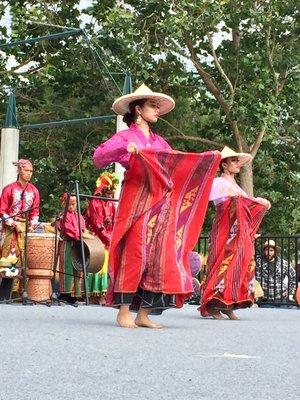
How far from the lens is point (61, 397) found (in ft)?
12.9

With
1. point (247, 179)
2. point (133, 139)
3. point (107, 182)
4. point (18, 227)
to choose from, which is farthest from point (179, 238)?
point (247, 179)

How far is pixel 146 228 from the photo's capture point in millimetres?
7984

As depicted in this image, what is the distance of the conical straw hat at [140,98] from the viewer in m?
8.18

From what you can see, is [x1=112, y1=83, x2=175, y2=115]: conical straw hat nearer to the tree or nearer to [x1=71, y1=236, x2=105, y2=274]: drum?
[x1=71, y1=236, x2=105, y2=274]: drum

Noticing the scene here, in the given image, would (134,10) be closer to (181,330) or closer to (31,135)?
(31,135)

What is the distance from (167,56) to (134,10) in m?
1.34

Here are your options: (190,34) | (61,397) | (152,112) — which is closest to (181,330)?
(152,112)

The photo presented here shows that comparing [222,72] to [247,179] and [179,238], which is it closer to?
[247,179]

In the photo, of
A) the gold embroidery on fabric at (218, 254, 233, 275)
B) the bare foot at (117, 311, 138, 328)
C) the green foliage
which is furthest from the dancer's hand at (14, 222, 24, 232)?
the green foliage

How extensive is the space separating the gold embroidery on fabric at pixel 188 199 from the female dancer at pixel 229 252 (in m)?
1.85

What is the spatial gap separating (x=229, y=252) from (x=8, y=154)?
8.37 m

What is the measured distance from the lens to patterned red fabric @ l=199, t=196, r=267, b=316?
10242 mm

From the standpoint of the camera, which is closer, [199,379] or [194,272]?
[199,379]

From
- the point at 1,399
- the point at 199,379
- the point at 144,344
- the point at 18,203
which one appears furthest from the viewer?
the point at 18,203
